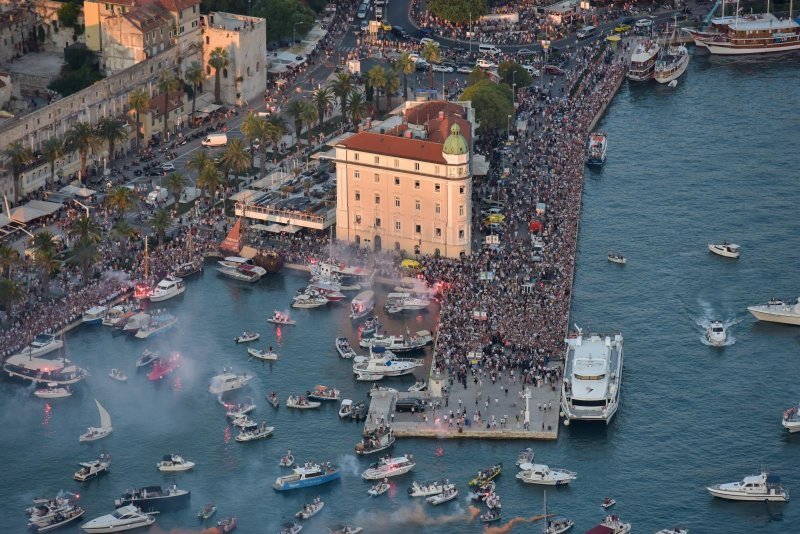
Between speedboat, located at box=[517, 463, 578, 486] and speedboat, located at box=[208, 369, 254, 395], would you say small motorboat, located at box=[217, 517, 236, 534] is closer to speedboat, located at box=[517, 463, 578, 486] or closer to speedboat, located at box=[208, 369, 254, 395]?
speedboat, located at box=[208, 369, 254, 395]

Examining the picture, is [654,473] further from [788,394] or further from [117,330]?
[117,330]

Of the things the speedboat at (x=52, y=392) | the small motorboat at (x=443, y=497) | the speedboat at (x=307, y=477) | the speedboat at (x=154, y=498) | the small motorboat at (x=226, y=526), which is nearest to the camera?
the small motorboat at (x=226, y=526)

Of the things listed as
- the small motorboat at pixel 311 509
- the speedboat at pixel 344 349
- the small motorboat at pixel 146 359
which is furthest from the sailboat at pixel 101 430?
Result: the speedboat at pixel 344 349

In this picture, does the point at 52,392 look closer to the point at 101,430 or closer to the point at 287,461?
the point at 101,430

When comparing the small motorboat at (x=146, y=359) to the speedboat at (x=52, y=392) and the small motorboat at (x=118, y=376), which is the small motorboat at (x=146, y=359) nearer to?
the small motorboat at (x=118, y=376)

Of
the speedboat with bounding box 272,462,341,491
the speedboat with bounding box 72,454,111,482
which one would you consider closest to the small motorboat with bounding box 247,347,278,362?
the speedboat with bounding box 272,462,341,491

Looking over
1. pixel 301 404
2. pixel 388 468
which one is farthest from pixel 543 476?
pixel 301 404
